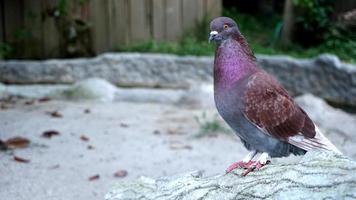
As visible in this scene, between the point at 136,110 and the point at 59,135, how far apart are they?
127cm

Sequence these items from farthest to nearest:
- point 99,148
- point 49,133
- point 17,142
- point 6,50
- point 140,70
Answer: point 6,50
point 140,70
point 49,133
point 99,148
point 17,142

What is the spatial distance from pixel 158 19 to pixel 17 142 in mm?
3782

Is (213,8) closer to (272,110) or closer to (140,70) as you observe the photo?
(140,70)

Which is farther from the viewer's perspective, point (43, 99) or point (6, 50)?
point (6, 50)

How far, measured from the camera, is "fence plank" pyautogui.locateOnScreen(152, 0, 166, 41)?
8.61 m

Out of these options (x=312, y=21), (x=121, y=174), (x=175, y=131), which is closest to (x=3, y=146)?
(x=121, y=174)

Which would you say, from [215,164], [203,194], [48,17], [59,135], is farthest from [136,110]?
[203,194]

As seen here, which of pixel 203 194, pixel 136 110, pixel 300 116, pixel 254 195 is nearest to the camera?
pixel 254 195

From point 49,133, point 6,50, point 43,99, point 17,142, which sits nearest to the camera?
point 17,142

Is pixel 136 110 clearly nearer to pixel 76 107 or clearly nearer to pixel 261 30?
pixel 76 107

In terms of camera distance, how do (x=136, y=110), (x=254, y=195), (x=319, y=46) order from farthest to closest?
(x=319, y=46) → (x=136, y=110) → (x=254, y=195)

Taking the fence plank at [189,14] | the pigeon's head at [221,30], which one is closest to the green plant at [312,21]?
the fence plank at [189,14]

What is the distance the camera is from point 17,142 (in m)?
5.32

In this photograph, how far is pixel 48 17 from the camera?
8.59 m
